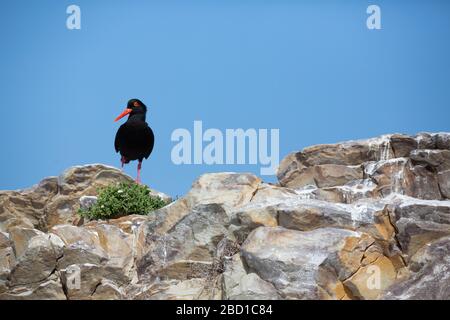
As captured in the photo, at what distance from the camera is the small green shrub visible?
18188 millimetres

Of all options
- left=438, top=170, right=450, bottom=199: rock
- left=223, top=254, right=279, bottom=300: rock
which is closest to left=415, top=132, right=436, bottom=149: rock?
left=438, top=170, right=450, bottom=199: rock

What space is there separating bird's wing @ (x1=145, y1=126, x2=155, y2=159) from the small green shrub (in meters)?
4.35

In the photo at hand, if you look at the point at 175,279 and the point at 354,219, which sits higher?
the point at 354,219

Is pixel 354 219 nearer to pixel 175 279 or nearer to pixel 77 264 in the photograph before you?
pixel 175 279

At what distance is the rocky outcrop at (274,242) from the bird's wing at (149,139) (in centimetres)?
615

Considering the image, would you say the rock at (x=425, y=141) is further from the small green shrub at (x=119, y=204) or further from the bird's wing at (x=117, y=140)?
the bird's wing at (x=117, y=140)

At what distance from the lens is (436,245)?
12.8 meters

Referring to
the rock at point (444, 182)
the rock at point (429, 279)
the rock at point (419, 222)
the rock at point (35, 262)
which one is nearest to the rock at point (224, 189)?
the rock at point (35, 262)

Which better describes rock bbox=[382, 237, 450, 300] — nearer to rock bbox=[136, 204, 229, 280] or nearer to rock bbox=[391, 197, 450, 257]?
rock bbox=[391, 197, 450, 257]

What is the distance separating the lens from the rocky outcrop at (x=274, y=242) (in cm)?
1259

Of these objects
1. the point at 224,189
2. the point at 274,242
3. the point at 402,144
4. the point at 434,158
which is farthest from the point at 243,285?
the point at 402,144
